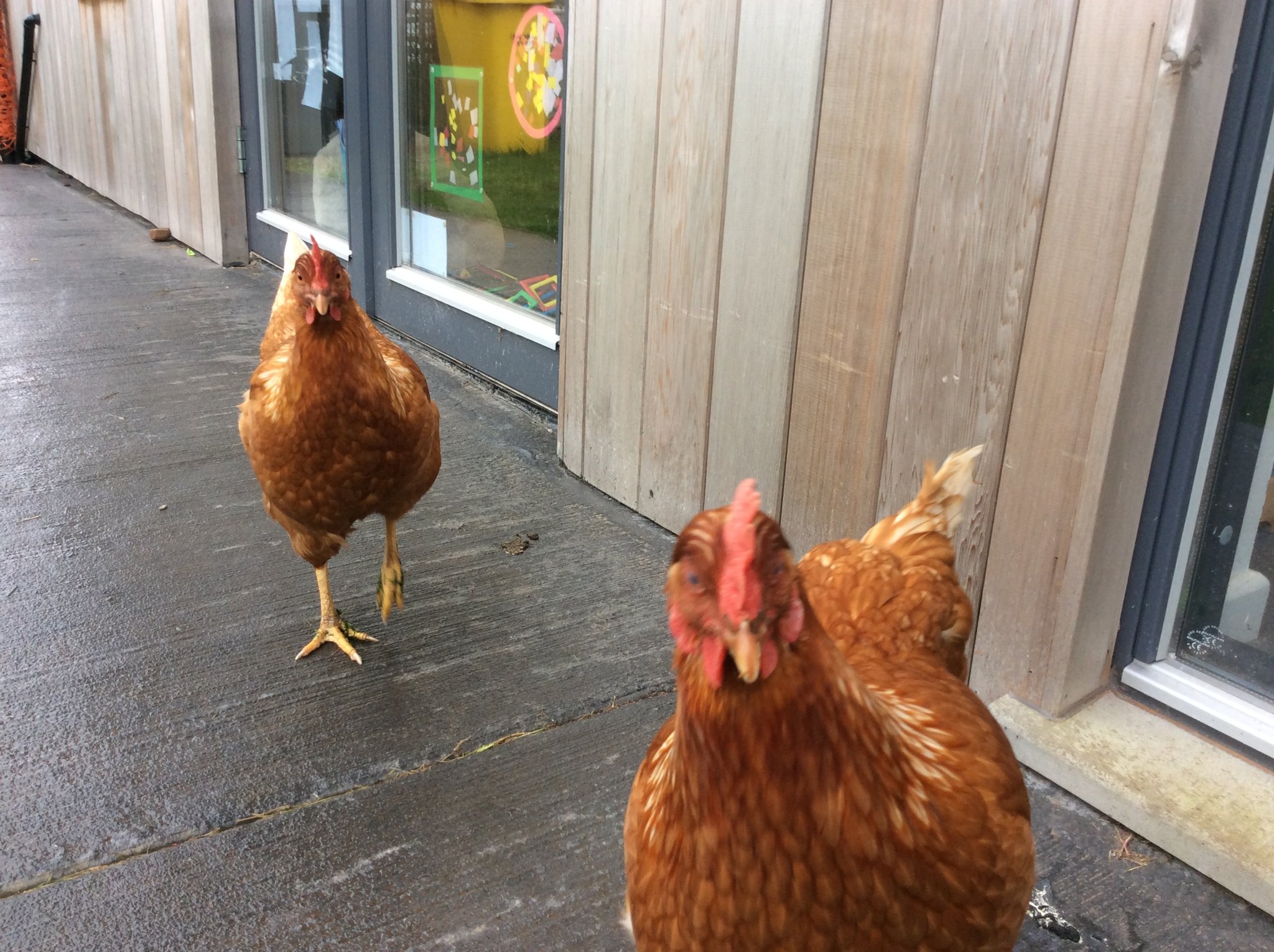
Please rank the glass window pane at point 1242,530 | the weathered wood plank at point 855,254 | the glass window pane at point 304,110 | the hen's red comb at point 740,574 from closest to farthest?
the hen's red comb at point 740,574
the glass window pane at point 1242,530
the weathered wood plank at point 855,254
the glass window pane at point 304,110

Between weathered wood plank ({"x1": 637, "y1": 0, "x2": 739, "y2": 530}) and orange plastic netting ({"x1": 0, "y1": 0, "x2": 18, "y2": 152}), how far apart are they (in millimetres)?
14498

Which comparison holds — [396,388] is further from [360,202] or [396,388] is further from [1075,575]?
[360,202]

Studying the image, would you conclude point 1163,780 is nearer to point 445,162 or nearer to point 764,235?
point 764,235

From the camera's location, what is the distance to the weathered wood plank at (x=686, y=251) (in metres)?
3.34

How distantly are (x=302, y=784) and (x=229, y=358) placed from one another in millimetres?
3896

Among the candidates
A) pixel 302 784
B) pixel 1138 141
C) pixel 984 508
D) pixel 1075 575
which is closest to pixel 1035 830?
pixel 1075 575

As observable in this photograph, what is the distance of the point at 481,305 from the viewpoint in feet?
17.8

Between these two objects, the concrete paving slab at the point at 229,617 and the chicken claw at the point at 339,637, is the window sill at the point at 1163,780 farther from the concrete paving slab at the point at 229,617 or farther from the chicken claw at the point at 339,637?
the chicken claw at the point at 339,637

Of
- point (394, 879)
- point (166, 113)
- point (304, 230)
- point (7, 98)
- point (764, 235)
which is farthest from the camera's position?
point (7, 98)

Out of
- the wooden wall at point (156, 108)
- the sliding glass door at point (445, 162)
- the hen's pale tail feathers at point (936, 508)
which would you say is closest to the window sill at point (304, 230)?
the sliding glass door at point (445, 162)

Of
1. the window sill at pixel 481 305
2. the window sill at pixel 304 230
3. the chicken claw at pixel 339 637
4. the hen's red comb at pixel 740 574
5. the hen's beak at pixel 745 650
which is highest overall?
the hen's red comb at pixel 740 574

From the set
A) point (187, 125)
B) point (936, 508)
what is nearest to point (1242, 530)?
point (936, 508)

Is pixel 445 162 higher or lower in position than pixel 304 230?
higher

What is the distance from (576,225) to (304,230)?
3.82 metres
